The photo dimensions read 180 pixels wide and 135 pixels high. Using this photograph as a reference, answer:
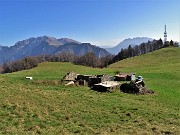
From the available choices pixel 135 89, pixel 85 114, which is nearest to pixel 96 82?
pixel 135 89

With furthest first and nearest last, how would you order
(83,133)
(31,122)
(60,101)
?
(60,101) < (31,122) < (83,133)

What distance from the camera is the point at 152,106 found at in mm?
35406

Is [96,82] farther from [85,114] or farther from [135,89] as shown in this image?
[85,114]

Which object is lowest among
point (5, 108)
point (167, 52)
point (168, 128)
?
point (168, 128)

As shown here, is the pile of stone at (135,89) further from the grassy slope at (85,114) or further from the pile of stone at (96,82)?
the grassy slope at (85,114)

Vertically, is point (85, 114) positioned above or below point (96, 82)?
below

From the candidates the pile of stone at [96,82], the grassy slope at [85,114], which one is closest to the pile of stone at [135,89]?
the pile of stone at [96,82]

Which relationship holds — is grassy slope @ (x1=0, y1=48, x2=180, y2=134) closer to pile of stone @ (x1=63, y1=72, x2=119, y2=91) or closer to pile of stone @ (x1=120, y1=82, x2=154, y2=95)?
pile of stone @ (x1=120, y1=82, x2=154, y2=95)

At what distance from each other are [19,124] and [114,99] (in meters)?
16.7

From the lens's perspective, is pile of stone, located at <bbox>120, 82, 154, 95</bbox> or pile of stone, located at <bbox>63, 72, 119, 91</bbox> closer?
Answer: pile of stone, located at <bbox>120, 82, 154, 95</bbox>

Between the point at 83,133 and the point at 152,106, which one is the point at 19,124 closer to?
the point at 83,133

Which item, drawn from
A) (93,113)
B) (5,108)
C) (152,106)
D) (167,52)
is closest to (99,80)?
(152,106)

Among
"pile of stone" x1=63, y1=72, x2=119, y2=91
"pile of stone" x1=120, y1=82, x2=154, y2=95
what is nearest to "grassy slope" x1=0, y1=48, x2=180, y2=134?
"pile of stone" x1=120, y1=82, x2=154, y2=95

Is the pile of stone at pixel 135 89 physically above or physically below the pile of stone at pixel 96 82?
below
